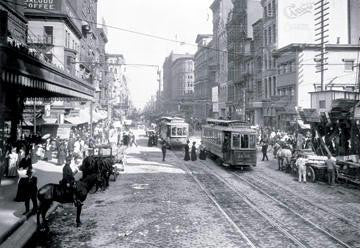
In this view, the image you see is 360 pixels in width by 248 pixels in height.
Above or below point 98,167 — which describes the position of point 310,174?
below

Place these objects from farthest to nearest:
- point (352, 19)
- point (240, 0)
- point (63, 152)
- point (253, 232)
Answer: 1. point (240, 0)
2. point (352, 19)
3. point (63, 152)
4. point (253, 232)

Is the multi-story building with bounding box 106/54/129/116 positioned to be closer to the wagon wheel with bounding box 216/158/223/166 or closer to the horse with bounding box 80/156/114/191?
the wagon wheel with bounding box 216/158/223/166

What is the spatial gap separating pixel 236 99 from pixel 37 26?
37.1m

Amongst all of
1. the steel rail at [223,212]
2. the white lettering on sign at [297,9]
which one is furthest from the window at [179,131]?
the white lettering on sign at [297,9]

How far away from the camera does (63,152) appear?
81.9 ft

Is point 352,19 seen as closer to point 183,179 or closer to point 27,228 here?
point 183,179

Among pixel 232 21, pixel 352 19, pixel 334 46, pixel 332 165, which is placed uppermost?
pixel 232 21

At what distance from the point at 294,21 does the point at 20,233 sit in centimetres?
4655


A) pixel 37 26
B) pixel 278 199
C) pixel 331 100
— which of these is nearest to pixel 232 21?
pixel 37 26

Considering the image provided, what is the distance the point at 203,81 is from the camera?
9981 centimetres

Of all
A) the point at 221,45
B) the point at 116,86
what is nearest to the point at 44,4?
the point at 221,45

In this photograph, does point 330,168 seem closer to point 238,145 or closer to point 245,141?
point 245,141

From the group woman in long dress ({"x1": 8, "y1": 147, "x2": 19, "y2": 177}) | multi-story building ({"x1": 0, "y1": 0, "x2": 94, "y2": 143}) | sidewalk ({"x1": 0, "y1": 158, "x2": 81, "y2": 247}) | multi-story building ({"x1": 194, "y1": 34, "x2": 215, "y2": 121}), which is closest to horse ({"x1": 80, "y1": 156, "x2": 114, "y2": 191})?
sidewalk ({"x1": 0, "y1": 158, "x2": 81, "y2": 247})

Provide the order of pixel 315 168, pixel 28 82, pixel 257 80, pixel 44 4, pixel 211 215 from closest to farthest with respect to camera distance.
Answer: pixel 211 215 < pixel 28 82 < pixel 315 168 < pixel 44 4 < pixel 257 80
